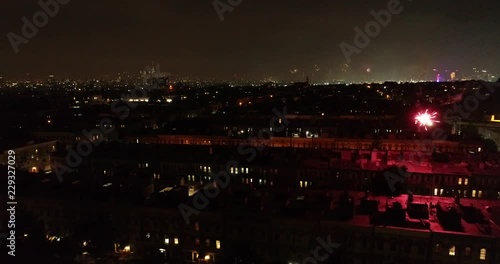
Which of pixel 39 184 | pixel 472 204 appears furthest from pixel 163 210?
pixel 472 204

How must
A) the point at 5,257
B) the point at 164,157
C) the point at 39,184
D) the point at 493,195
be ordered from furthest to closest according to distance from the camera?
1. the point at 164,157
2. the point at 493,195
3. the point at 39,184
4. the point at 5,257

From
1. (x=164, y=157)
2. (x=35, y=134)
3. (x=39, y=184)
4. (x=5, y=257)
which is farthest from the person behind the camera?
(x=35, y=134)

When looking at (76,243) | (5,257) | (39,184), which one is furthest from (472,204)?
(39,184)

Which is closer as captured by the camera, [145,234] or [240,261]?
[240,261]

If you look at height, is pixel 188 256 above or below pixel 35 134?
below

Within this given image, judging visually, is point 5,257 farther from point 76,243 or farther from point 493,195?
point 493,195

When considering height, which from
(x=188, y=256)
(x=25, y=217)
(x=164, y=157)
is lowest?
(x=188, y=256)

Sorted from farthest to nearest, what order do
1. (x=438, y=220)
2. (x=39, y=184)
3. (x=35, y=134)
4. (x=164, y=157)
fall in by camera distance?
1. (x=35, y=134)
2. (x=164, y=157)
3. (x=39, y=184)
4. (x=438, y=220)

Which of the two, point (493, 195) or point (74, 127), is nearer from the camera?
point (493, 195)

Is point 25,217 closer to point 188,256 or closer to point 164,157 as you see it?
point 188,256
